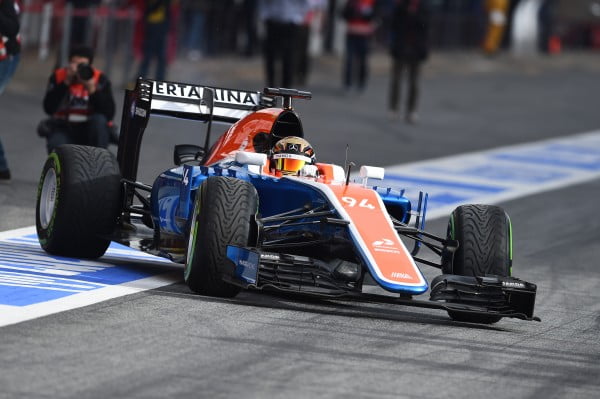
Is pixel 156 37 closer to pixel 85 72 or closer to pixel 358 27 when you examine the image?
pixel 358 27

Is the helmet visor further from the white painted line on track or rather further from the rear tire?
the rear tire

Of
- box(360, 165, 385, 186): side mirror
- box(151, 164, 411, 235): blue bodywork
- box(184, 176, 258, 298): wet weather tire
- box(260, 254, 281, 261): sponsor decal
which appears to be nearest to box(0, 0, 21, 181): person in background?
box(151, 164, 411, 235): blue bodywork

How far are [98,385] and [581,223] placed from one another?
36.4ft

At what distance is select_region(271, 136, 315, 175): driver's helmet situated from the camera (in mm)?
11445

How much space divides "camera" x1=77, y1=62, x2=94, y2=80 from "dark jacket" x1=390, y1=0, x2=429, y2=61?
11.1 meters

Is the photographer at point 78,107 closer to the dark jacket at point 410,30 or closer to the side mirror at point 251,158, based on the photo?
the side mirror at point 251,158

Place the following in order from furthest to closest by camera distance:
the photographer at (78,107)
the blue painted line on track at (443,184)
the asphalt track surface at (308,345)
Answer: the blue painted line on track at (443,184)
the photographer at (78,107)
the asphalt track surface at (308,345)

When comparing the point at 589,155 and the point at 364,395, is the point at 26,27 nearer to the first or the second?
the point at 589,155

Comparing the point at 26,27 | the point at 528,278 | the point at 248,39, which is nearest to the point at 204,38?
the point at 248,39

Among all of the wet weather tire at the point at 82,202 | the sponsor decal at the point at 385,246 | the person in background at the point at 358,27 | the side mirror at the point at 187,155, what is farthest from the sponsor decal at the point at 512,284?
the person in background at the point at 358,27

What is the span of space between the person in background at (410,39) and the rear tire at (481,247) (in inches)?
589

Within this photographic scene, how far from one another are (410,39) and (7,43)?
10.8 metres

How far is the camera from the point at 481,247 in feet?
35.4

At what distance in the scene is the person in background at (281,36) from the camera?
87.4 ft
